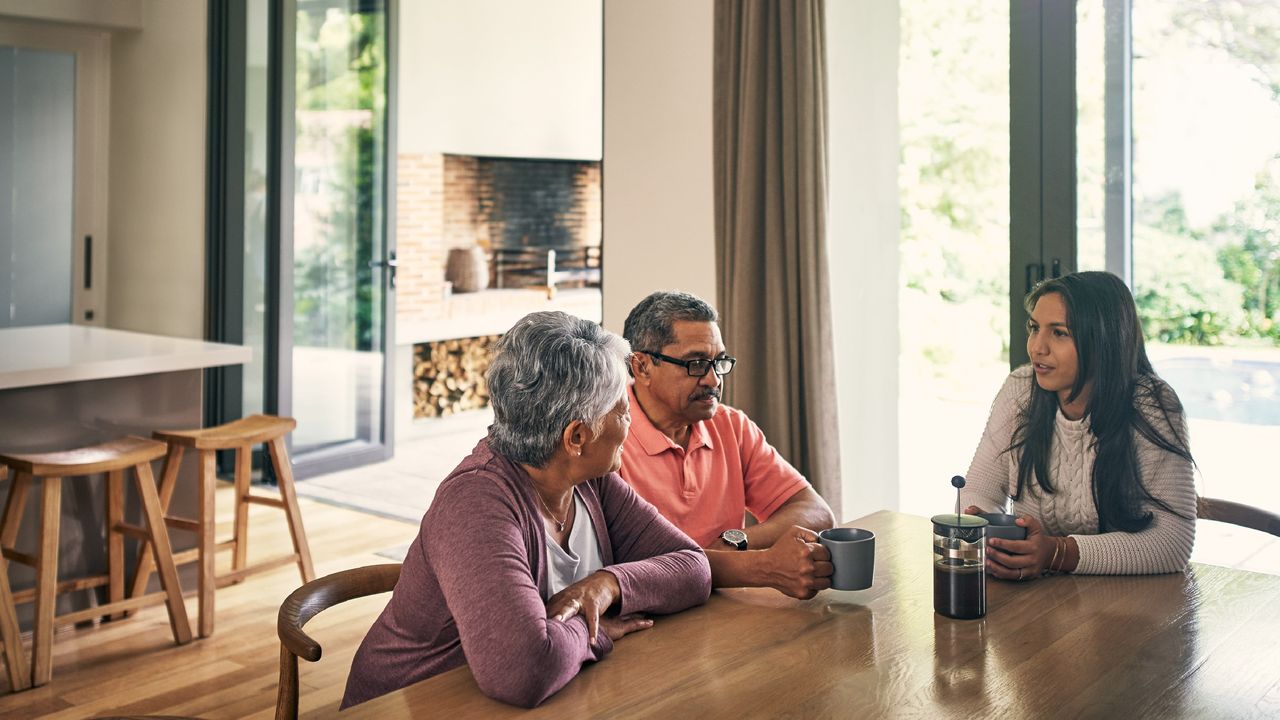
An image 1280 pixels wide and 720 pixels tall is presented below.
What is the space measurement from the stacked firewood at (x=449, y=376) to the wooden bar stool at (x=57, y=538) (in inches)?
151

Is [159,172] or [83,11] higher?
[83,11]

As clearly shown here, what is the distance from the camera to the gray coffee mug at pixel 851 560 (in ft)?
6.13

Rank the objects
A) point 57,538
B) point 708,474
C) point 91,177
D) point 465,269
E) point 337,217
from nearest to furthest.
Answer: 1. point 708,474
2. point 57,538
3. point 337,217
4. point 91,177
5. point 465,269

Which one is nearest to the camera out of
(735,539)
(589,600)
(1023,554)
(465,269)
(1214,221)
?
(589,600)

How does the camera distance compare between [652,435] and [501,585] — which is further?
[652,435]

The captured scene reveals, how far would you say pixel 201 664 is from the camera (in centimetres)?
348

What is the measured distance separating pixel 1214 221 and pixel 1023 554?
1.60 meters

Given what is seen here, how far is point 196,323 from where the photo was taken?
6273 mm

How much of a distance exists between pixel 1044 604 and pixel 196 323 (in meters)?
5.35

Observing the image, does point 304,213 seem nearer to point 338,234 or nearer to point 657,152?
point 338,234

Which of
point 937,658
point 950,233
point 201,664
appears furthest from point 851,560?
point 201,664

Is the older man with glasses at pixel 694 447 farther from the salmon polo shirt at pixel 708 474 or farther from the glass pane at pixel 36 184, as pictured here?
the glass pane at pixel 36 184

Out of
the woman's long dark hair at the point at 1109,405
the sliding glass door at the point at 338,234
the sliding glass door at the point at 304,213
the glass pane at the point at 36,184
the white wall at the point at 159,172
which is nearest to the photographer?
the woman's long dark hair at the point at 1109,405

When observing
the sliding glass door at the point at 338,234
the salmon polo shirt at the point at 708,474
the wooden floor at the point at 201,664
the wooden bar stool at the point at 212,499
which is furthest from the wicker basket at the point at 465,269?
the salmon polo shirt at the point at 708,474
